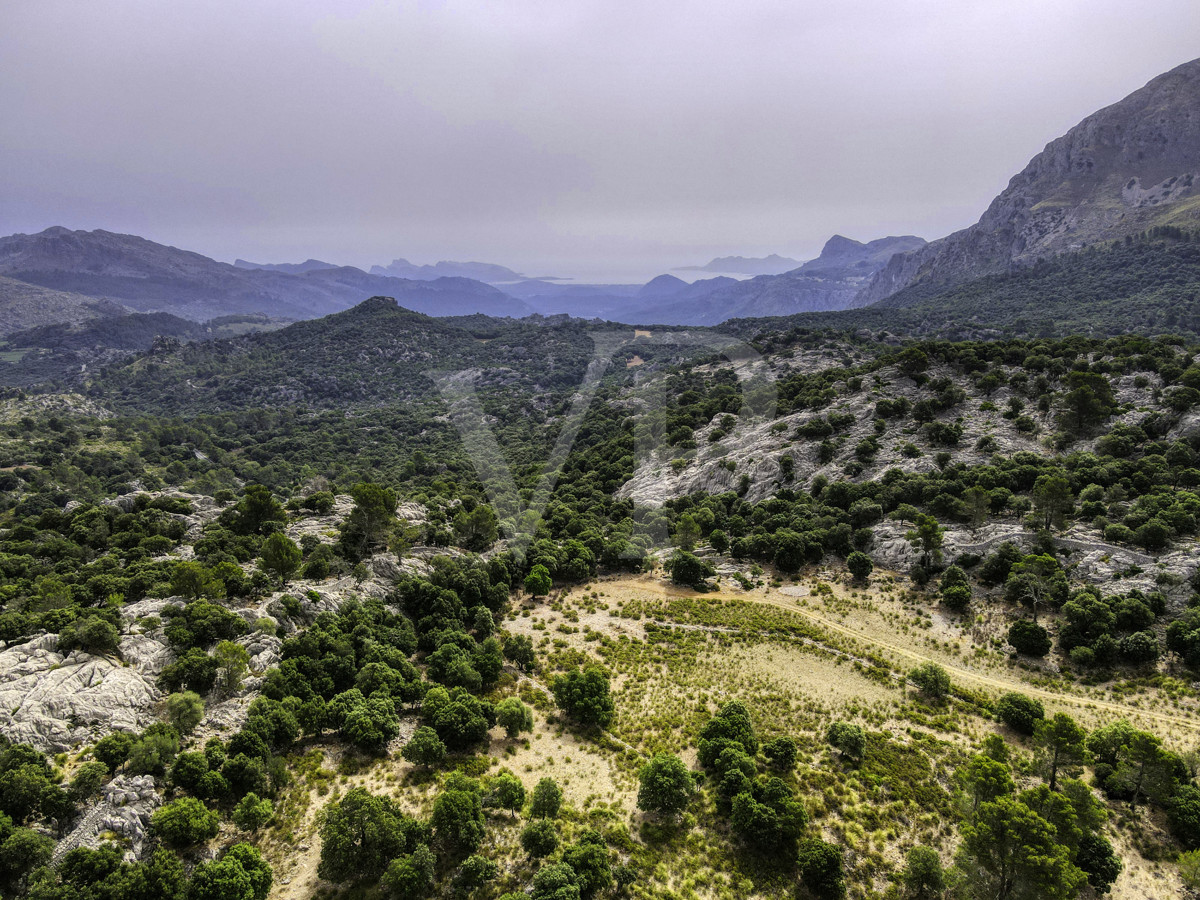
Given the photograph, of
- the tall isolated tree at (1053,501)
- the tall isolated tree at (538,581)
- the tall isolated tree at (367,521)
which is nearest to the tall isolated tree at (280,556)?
the tall isolated tree at (367,521)

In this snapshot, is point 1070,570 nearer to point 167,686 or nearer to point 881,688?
point 881,688

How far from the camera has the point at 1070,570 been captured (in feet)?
147

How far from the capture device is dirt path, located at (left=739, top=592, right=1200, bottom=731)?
31.9m

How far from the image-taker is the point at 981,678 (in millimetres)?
38062

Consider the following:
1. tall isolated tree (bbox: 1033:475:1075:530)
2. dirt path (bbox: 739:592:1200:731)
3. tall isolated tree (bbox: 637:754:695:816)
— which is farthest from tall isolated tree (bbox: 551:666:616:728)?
tall isolated tree (bbox: 1033:475:1075:530)

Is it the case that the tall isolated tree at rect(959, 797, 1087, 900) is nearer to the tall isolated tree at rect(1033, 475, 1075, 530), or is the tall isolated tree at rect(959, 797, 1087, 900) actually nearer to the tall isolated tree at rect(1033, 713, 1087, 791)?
the tall isolated tree at rect(1033, 713, 1087, 791)

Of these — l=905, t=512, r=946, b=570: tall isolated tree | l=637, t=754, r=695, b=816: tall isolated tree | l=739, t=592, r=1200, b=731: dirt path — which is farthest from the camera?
l=905, t=512, r=946, b=570: tall isolated tree

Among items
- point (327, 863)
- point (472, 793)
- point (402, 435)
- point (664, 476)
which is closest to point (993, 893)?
point (472, 793)

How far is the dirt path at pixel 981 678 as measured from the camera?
→ 3194 cm

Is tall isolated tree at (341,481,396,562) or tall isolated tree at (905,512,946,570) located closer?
tall isolated tree at (905,512,946,570)

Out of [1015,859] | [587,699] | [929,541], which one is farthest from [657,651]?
[929,541]

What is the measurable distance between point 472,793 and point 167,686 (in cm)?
2131

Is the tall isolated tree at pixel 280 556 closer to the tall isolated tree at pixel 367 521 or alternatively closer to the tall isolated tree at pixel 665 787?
the tall isolated tree at pixel 367 521

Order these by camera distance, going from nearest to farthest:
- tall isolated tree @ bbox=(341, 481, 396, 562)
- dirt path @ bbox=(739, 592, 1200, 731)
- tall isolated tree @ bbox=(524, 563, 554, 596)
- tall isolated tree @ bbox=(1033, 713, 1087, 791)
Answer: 1. tall isolated tree @ bbox=(1033, 713, 1087, 791)
2. dirt path @ bbox=(739, 592, 1200, 731)
3. tall isolated tree @ bbox=(341, 481, 396, 562)
4. tall isolated tree @ bbox=(524, 563, 554, 596)
